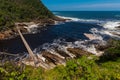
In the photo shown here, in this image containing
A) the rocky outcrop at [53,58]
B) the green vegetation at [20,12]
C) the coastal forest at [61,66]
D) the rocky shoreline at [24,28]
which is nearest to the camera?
the coastal forest at [61,66]

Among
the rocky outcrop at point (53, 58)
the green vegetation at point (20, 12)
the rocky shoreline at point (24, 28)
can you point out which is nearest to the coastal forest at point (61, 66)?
the green vegetation at point (20, 12)

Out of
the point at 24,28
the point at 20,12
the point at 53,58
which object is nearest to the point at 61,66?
the point at 53,58

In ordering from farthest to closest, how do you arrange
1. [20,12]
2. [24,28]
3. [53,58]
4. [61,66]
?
[20,12] → [24,28] → [53,58] → [61,66]

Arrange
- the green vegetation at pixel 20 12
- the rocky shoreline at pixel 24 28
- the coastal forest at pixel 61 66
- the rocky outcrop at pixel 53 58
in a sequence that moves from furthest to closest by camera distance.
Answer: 1. the green vegetation at pixel 20 12
2. the rocky shoreline at pixel 24 28
3. the rocky outcrop at pixel 53 58
4. the coastal forest at pixel 61 66

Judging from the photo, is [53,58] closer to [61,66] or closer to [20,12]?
[61,66]

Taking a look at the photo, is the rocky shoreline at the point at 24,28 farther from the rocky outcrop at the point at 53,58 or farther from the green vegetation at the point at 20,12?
the rocky outcrop at the point at 53,58

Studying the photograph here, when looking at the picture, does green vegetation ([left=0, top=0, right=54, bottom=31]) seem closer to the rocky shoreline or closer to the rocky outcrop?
the rocky shoreline

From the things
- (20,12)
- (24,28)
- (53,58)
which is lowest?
(24,28)

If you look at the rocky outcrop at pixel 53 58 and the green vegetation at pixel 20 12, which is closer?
the rocky outcrop at pixel 53 58

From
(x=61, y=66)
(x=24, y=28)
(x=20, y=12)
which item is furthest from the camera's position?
(x=20, y=12)

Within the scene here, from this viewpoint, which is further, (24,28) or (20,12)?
(20,12)

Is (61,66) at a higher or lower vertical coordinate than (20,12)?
higher
